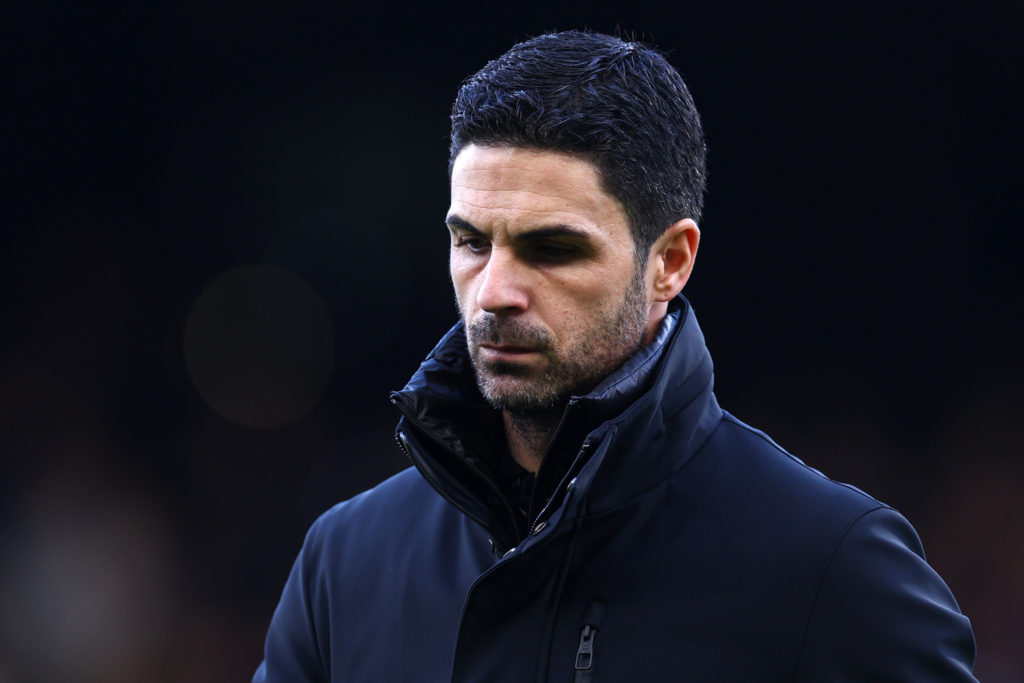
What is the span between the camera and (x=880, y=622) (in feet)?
5.24

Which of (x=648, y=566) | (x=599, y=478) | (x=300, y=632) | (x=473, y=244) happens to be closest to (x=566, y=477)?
(x=599, y=478)

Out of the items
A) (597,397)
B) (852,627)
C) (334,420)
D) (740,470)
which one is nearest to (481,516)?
(597,397)

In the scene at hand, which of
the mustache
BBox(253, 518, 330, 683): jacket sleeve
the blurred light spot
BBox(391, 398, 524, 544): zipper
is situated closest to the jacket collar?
BBox(391, 398, 524, 544): zipper

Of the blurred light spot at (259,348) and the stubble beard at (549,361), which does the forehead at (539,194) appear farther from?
the blurred light spot at (259,348)

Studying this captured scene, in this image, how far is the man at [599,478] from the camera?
165cm

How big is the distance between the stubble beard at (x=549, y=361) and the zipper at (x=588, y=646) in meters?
0.36

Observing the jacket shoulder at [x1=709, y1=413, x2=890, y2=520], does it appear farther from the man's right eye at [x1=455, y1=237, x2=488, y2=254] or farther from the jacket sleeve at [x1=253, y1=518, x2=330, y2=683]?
the jacket sleeve at [x1=253, y1=518, x2=330, y2=683]

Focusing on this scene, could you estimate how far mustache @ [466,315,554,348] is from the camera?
1.78 metres

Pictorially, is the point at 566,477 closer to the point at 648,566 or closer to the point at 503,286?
the point at 648,566

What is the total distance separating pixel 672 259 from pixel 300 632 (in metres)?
1.07

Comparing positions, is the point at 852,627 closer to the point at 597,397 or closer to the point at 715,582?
the point at 715,582

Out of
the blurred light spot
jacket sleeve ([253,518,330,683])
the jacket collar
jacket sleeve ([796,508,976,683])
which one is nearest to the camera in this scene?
jacket sleeve ([796,508,976,683])

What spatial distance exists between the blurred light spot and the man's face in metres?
6.15

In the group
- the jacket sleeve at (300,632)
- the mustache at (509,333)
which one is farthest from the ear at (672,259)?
the jacket sleeve at (300,632)
